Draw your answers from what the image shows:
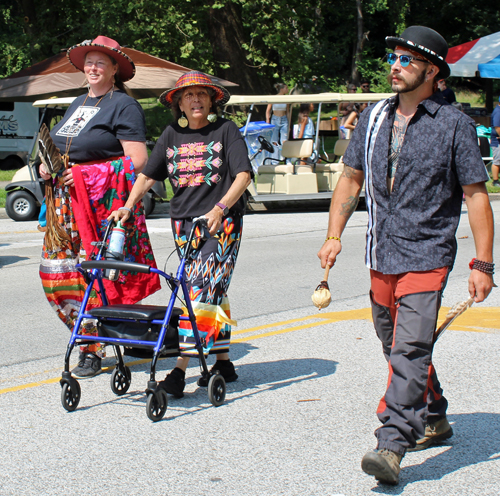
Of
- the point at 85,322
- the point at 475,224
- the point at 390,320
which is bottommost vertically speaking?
the point at 85,322

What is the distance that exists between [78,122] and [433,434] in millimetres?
2877

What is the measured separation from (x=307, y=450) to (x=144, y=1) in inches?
924

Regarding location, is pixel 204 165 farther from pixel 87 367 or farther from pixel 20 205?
pixel 20 205

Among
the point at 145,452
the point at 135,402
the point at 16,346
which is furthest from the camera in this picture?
the point at 16,346

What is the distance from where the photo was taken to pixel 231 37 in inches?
1021

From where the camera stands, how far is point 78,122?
5148mm

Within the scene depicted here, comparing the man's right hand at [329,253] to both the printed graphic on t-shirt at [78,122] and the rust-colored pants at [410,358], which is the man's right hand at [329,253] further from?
the printed graphic on t-shirt at [78,122]

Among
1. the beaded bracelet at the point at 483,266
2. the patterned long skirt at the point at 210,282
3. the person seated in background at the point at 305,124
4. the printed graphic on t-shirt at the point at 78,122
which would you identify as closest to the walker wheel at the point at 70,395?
the patterned long skirt at the point at 210,282

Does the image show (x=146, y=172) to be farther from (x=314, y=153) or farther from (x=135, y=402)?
(x=314, y=153)

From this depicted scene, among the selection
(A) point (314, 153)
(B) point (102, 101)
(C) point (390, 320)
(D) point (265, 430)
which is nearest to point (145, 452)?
(D) point (265, 430)

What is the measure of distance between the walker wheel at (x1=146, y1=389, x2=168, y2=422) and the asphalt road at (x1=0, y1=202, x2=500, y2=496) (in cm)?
7

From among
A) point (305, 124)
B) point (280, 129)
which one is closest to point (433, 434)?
point (305, 124)

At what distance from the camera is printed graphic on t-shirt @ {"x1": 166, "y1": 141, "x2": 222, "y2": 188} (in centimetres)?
479

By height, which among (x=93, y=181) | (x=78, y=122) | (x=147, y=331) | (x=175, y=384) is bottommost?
(x=175, y=384)
